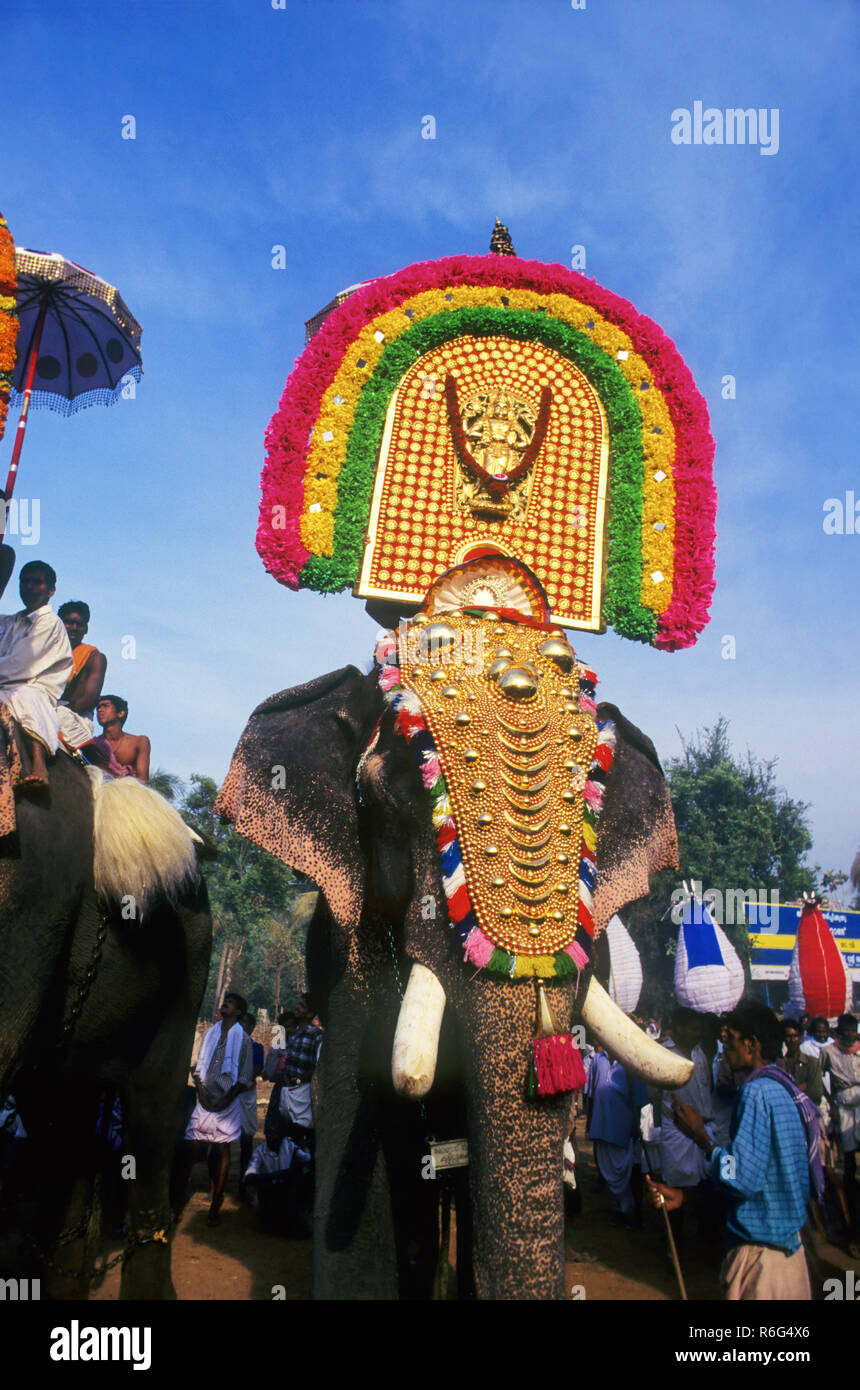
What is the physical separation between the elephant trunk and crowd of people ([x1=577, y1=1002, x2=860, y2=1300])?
81 centimetres

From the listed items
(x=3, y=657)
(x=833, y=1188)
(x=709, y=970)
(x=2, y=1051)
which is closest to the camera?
(x=2, y=1051)

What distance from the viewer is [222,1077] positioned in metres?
9.74

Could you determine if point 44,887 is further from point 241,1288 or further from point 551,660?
point 241,1288

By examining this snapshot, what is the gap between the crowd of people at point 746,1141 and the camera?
4.38m

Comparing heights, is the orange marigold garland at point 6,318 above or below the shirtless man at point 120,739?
above

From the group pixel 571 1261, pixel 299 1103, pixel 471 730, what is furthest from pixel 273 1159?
pixel 471 730

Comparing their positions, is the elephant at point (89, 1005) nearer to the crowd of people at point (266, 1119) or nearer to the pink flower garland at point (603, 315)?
the pink flower garland at point (603, 315)

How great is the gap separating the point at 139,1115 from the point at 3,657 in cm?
238

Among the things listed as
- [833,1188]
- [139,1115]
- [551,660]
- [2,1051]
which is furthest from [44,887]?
[833,1188]

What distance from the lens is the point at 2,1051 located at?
391cm

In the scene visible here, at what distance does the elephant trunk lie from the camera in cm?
312

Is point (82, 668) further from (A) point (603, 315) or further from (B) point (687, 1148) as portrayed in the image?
(B) point (687, 1148)

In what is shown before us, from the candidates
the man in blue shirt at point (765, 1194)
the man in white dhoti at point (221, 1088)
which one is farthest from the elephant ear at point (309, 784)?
A: the man in white dhoti at point (221, 1088)

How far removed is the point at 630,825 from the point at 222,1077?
22.8 feet
